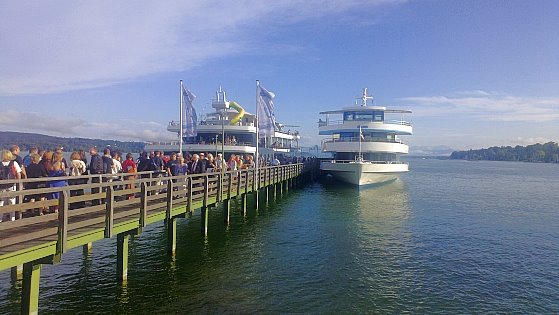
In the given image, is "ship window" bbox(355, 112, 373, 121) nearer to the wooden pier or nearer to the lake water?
the lake water

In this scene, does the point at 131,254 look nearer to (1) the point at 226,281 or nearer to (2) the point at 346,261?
(1) the point at 226,281

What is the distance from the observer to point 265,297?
423 inches

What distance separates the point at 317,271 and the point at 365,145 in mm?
28323

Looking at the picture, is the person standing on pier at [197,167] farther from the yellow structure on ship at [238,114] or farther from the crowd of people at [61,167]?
the yellow structure on ship at [238,114]

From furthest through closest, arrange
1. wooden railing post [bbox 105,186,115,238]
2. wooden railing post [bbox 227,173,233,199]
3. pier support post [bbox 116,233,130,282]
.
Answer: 1. wooden railing post [bbox 227,173,233,199]
2. pier support post [bbox 116,233,130,282]
3. wooden railing post [bbox 105,186,115,238]

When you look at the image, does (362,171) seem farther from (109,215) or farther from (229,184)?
(109,215)

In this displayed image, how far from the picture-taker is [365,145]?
4022cm

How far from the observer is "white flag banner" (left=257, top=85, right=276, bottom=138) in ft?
80.8

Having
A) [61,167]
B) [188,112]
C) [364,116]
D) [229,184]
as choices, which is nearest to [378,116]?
[364,116]

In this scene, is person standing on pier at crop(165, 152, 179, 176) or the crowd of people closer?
the crowd of people

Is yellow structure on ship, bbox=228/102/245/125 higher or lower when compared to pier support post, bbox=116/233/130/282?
higher

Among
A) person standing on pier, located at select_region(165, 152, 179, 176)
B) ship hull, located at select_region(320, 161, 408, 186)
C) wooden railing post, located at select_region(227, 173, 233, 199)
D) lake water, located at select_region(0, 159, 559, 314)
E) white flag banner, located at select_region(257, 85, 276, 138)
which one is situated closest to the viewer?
lake water, located at select_region(0, 159, 559, 314)

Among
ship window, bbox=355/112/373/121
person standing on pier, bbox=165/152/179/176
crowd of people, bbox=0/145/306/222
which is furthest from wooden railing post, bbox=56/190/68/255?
ship window, bbox=355/112/373/121

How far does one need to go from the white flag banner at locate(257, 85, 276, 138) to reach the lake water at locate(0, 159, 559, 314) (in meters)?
5.22
